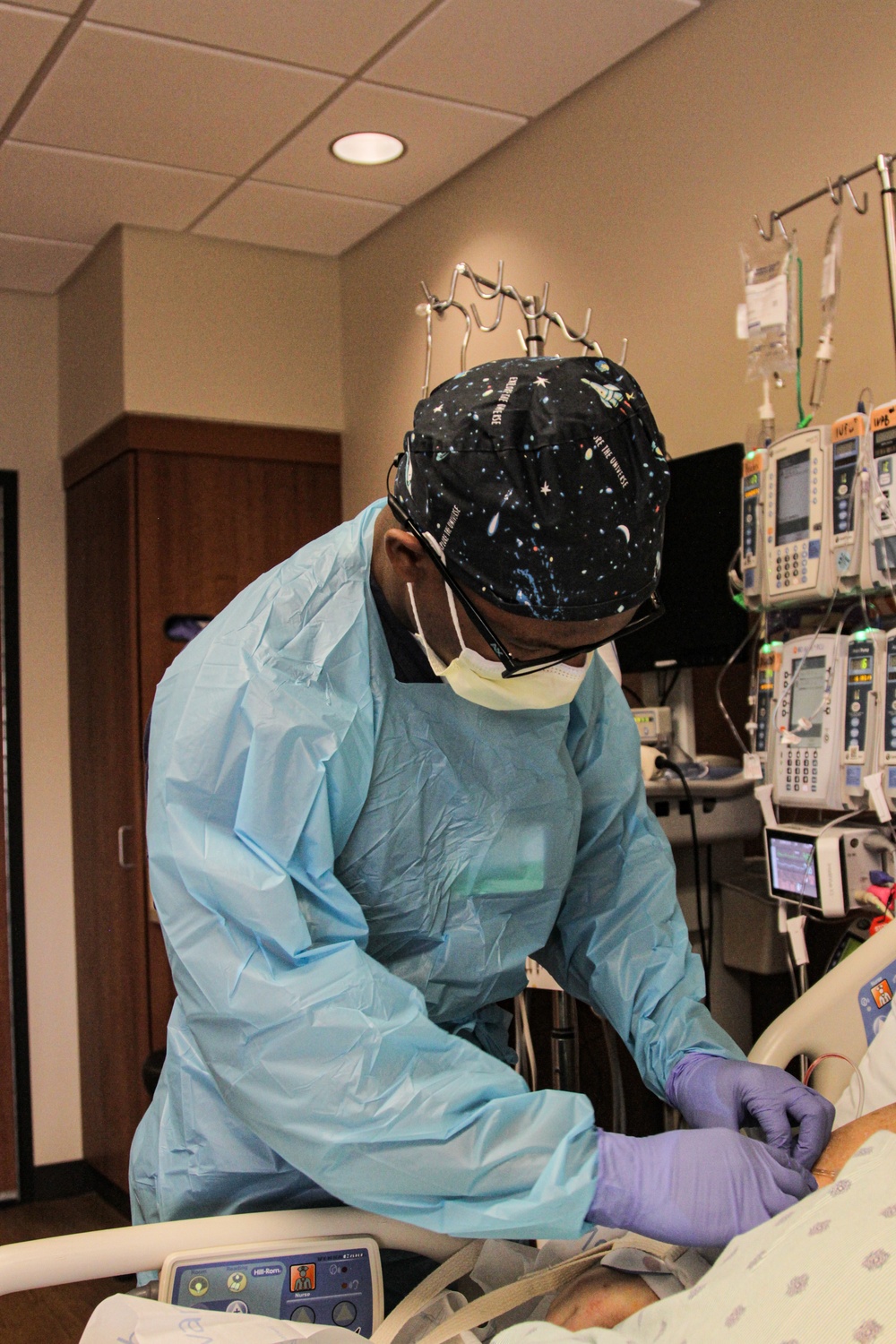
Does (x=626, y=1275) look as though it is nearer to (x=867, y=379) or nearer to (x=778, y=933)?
(x=778, y=933)

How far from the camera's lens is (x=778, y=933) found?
252 cm

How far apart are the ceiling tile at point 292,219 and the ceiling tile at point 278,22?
0.79 meters

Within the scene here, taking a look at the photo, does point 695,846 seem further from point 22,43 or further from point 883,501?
point 22,43

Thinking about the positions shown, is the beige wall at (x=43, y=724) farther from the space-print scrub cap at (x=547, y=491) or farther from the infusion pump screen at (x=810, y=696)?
the space-print scrub cap at (x=547, y=491)

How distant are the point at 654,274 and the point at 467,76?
67 cm

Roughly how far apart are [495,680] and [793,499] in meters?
1.21

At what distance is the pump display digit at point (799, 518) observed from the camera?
2172 millimetres

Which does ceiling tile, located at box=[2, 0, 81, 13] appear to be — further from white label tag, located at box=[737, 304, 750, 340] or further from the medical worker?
the medical worker

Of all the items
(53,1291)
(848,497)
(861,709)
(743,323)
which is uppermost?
(743,323)

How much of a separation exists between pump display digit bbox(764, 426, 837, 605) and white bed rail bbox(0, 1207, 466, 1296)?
4.51 feet

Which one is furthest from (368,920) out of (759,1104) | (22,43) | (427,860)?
(22,43)

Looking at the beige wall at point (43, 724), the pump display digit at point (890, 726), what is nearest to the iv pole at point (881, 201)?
the pump display digit at point (890, 726)

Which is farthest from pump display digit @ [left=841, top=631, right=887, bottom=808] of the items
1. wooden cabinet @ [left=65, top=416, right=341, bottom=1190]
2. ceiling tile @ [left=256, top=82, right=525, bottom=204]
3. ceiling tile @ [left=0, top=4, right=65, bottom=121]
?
wooden cabinet @ [left=65, top=416, right=341, bottom=1190]

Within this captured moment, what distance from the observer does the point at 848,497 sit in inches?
83.7
